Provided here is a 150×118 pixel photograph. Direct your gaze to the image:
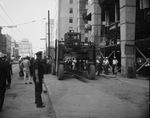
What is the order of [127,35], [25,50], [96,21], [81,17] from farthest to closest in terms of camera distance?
[81,17] < [96,21] < [25,50] < [127,35]

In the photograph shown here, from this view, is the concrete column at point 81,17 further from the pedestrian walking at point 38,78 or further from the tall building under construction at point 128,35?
the pedestrian walking at point 38,78

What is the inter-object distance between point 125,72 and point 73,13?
203ft

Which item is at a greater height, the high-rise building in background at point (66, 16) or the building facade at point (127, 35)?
the high-rise building in background at point (66, 16)

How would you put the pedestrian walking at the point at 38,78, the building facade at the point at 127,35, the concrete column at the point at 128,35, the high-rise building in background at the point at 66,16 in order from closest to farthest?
the pedestrian walking at the point at 38,78 < the building facade at the point at 127,35 < the concrete column at the point at 128,35 < the high-rise building in background at the point at 66,16

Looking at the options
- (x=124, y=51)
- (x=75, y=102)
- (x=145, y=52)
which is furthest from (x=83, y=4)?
(x=75, y=102)

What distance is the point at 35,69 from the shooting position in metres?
6.97

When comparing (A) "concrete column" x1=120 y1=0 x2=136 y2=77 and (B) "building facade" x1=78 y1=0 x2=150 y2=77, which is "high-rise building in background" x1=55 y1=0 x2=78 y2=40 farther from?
(A) "concrete column" x1=120 y1=0 x2=136 y2=77

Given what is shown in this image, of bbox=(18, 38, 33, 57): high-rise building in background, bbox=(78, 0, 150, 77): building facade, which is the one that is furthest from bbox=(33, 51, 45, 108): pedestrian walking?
bbox=(78, 0, 150, 77): building facade

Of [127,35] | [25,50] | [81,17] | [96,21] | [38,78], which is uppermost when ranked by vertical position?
[81,17]

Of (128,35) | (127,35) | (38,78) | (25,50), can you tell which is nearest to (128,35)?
(128,35)

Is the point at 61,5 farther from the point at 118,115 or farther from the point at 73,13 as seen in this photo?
the point at 118,115

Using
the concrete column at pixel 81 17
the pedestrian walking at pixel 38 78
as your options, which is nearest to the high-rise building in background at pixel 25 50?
the pedestrian walking at pixel 38 78

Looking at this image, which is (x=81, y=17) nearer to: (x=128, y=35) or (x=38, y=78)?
(x=128, y=35)

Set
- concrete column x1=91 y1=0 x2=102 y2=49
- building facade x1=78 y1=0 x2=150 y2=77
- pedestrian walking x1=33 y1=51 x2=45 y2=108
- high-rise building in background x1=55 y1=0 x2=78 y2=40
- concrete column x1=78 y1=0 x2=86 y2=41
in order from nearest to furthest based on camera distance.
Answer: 1. pedestrian walking x1=33 y1=51 x2=45 y2=108
2. building facade x1=78 y1=0 x2=150 y2=77
3. concrete column x1=91 y1=0 x2=102 y2=49
4. concrete column x1=78 y1=0 x2=86 y2=41
5. high-rise building in background x1=55 y1=0 x2=78 y2=40
